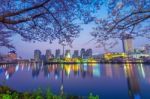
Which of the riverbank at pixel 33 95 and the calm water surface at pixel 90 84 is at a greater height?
the riverbank at pixel 33 95

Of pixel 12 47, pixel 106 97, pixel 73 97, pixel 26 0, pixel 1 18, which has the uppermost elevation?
pixel 26 0

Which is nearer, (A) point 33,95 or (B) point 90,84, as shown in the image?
(A) point 33,95

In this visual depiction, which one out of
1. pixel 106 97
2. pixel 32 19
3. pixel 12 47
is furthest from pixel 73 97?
pixel 106 97

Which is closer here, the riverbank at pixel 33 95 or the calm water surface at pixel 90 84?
the riverbank at pixel 33 95

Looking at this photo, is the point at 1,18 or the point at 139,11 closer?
the point at 139,11

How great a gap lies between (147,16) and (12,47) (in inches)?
351

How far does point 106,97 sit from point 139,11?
29.2 metres

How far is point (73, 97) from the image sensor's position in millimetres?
9109

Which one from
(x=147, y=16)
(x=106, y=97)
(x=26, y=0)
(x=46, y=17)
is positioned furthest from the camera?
Answer: (x=106, y=97)

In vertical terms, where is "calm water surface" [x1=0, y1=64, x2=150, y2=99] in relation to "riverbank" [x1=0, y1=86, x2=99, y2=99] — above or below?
below

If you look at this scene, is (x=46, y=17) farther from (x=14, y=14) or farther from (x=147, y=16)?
(x=147, y=16)

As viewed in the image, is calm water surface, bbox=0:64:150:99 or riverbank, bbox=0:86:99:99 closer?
riverbank, bbox=0:86:99:99

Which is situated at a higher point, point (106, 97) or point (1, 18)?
point (1, 18)

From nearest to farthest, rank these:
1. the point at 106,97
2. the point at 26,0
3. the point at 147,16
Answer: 1. the point at 147,16
2. the point at 26,0
3. the point at 106,97
